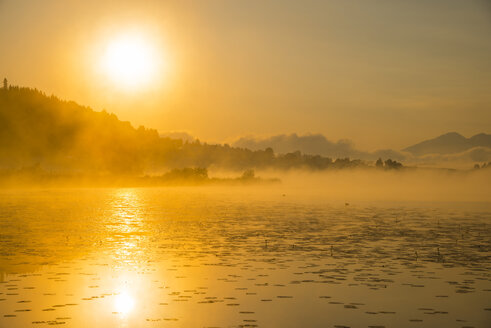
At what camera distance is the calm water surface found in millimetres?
26438

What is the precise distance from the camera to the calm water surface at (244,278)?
2644cm

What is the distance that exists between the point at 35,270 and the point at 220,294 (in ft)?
41.0

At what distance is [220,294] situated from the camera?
3072 centimetres

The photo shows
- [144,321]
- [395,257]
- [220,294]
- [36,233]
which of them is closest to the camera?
[144,321]

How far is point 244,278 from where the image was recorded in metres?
35.2

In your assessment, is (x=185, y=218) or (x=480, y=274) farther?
(x=185, y=218)

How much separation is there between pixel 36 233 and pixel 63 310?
3222 cm

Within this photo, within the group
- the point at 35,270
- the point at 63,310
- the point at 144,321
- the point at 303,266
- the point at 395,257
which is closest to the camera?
the point at 144,321

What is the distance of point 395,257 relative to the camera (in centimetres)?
4303

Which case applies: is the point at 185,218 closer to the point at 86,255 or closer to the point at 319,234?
the point at 319,234

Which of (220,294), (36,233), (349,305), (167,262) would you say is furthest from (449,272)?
(36,233)

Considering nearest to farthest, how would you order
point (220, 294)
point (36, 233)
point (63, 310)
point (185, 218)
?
point (63, 310), point (220, 294), point (36, 233), point (185, 218)

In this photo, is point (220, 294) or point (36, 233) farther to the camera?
point (36, 233)

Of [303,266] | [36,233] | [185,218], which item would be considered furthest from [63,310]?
[185,218]
